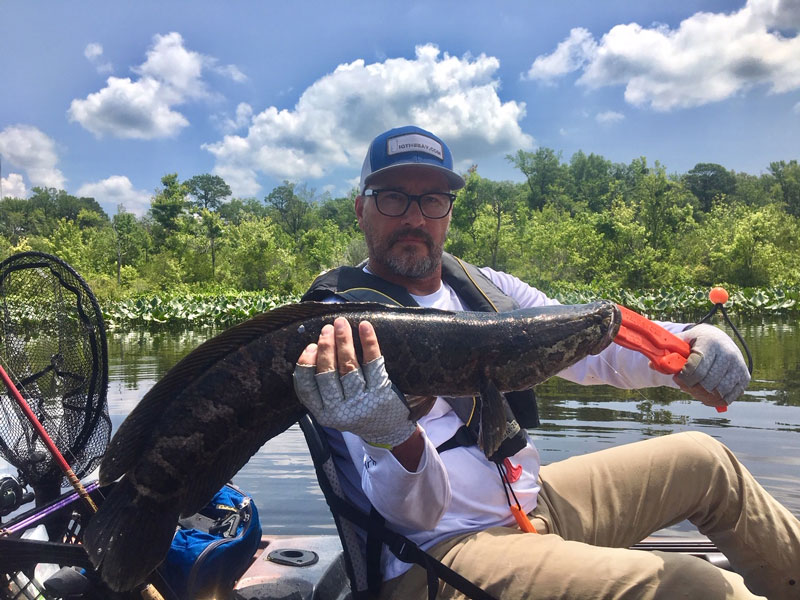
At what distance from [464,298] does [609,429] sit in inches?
227

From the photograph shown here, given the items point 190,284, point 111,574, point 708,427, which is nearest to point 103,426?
point 111,574

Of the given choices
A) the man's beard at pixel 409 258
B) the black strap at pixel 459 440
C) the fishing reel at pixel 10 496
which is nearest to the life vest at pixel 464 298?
the black strap at pixel 459 440

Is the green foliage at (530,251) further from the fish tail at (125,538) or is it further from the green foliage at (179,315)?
the fish tail at (125,538)

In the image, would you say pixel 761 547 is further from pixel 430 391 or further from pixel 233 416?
pixel 233 416

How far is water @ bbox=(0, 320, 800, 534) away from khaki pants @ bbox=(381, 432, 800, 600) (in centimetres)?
219

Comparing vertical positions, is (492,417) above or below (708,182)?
below

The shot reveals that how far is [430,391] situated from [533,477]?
0.95 metres

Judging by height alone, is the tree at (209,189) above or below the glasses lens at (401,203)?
above

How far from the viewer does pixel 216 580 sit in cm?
270

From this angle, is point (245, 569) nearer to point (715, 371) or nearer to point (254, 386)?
point (254, 386)

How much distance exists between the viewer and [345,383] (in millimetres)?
1981

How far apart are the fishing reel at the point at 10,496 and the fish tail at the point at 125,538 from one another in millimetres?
1118

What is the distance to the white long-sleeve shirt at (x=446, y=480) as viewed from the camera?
2230 millimetres

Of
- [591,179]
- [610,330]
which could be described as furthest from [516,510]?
[591,179]
